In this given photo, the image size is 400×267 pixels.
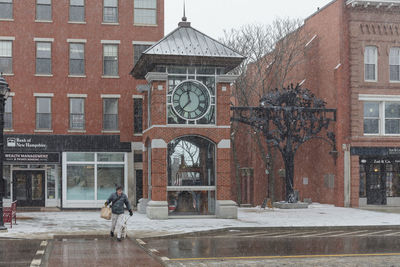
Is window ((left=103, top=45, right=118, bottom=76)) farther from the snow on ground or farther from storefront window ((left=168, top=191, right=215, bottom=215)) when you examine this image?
storefront window ((left=168, top=191, right=215, bottom=215))

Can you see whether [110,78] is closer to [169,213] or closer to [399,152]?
[169,213]

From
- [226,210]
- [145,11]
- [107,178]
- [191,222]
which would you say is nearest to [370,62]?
[145,11]

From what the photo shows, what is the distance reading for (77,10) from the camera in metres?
35.1

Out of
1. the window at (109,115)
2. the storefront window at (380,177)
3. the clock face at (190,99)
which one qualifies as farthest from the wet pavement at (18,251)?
the storefront window at (380,177)

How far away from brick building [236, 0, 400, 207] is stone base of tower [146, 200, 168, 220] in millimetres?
12874

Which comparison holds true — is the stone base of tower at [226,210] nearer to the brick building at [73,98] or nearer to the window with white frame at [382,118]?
the brick building at [73,98]

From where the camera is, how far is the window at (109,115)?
35.2 metres

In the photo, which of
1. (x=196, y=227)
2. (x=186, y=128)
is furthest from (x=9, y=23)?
(x=196, y=227)

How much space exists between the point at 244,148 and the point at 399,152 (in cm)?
1727

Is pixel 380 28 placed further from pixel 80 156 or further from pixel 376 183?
pixel 80 156

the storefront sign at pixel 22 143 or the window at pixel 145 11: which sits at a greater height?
the window at pixel 145 11

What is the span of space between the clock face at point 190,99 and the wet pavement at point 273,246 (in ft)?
22.1

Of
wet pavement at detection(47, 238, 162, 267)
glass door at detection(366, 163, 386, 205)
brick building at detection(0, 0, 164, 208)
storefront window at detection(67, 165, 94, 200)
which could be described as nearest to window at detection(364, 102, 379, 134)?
glass door at detection(366, 163, 386, 205)

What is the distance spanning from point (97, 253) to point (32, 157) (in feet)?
63.6
